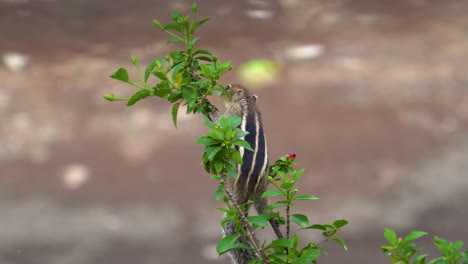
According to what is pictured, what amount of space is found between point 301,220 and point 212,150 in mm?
241

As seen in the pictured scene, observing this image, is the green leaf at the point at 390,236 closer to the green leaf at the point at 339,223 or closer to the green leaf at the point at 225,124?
the green leaf at the point at 339,223

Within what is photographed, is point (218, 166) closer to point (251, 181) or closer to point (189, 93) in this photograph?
point (189, 93)

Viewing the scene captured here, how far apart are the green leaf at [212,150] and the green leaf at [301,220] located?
0.23m

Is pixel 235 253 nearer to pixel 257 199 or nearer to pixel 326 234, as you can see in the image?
pixel 257 199

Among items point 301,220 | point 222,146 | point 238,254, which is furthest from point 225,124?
point 238,254

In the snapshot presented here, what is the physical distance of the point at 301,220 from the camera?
0.95m

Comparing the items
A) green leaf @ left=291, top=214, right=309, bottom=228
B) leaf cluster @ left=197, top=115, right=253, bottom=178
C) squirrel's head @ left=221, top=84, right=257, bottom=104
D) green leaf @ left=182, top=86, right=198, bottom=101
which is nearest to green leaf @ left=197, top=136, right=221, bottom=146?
leaf cluster @ left=197, top=115, right=253, bottom=178

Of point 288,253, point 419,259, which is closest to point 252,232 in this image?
point 288,253

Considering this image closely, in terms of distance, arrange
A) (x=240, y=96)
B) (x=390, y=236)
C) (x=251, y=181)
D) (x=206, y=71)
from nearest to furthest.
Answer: (x=390, y=236) < (x=206, y=71) < (x=251, y=181) < (x=240, y=96)

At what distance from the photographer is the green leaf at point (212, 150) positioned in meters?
0.79

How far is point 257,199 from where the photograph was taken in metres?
1.13

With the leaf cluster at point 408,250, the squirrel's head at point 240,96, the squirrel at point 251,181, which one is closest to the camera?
the leaf cluster at point 408,250

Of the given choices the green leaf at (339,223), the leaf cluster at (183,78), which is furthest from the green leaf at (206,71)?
the green leaf at (339,223)

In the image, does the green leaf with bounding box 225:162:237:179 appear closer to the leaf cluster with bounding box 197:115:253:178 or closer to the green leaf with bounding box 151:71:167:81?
the leaf cluster with bounding box 197:115:253:178
